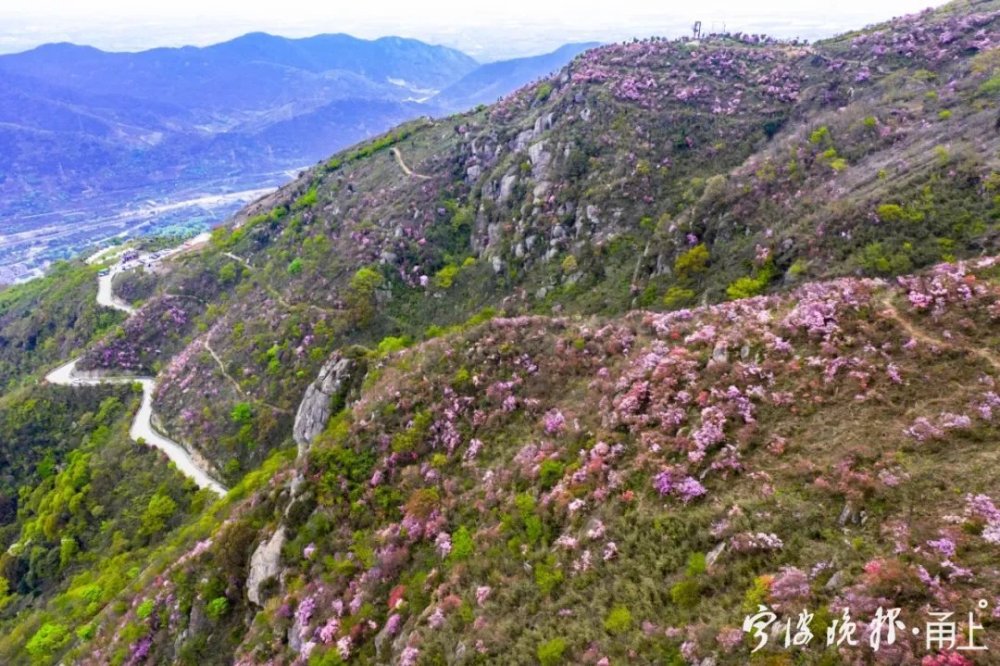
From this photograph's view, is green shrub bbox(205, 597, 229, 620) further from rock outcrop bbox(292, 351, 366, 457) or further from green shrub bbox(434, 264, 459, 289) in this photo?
green shrub bbox(434, 264, 459, 289)

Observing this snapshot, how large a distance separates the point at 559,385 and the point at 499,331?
7869mm

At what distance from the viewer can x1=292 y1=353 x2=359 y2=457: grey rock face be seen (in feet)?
157

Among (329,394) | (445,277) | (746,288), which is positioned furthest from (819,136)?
(329,394)

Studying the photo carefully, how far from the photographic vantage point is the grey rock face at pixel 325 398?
47781mm

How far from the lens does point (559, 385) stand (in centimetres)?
3419

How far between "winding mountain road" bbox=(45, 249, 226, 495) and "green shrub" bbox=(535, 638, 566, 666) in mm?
52208

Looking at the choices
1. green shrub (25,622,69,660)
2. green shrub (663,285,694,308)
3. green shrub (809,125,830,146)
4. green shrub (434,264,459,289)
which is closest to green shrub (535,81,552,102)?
green shrub (434,264,459,289)

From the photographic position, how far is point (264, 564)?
1276 inches

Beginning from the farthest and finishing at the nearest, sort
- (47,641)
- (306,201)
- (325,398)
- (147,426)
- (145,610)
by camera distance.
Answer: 1. (306,201)
2. (147,426)
3. (325,398)
4. (47,641)
5. (145,610)

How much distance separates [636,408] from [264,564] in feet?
83.4

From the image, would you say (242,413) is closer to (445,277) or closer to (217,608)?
(445,277)

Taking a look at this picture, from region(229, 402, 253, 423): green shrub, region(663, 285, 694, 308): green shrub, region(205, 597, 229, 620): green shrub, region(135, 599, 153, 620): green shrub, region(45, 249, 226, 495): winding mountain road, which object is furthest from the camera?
region(229, 402, 253, 423): green shrub

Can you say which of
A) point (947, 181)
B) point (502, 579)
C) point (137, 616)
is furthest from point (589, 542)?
point (947, 181)

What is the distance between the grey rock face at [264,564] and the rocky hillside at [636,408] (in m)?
0.20
